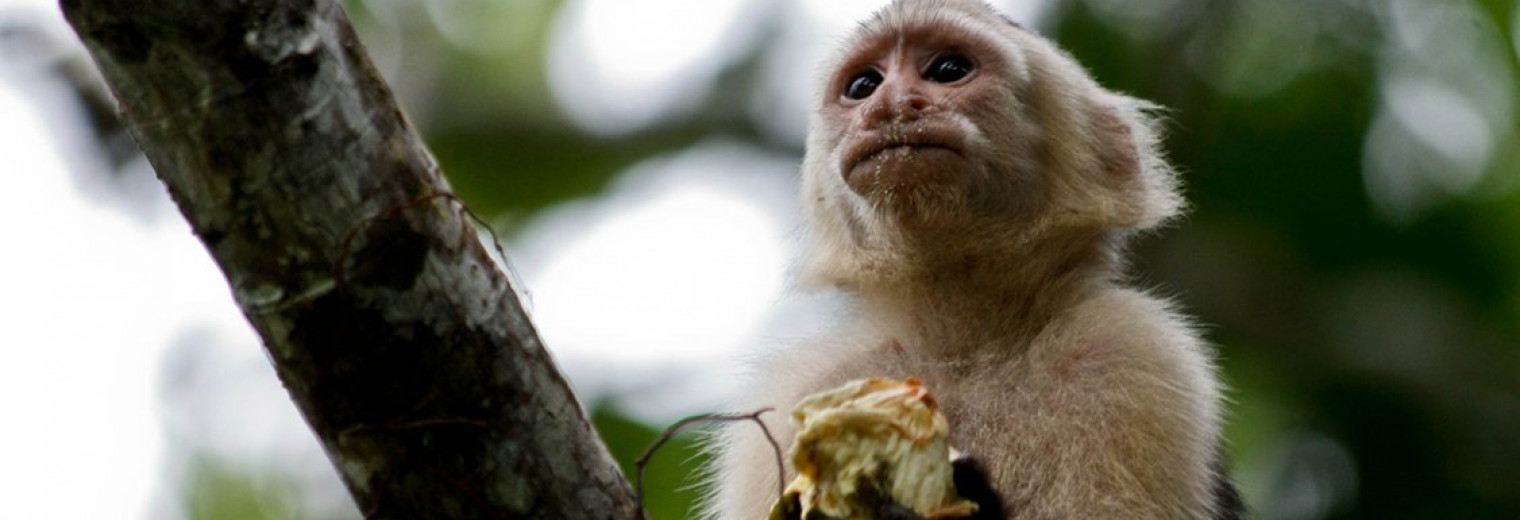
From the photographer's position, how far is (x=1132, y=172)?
6641mm

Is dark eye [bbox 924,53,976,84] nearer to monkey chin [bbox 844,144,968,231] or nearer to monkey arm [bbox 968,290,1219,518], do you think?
monkey chin [bbox 844,144,968,231]

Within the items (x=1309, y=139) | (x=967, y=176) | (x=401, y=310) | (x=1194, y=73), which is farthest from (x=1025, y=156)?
(x=1309, y=139)

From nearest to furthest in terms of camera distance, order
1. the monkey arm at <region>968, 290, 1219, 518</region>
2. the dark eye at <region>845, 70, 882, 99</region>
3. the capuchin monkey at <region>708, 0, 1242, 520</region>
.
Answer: the monkey arm at <region>968, 290, 1219, 518</region>
the capuchin monkey at <region>708, 0, 1242, 520</region>
the dark eye at <region>845, 70, 882, 99</region>

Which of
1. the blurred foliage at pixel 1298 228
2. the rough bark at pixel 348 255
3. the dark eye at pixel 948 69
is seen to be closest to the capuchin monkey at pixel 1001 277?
the dark eye at pixel 948 69

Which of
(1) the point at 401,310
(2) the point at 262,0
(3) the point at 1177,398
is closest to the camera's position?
(2) the point at 262,0

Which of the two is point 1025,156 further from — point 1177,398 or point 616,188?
point 616,188

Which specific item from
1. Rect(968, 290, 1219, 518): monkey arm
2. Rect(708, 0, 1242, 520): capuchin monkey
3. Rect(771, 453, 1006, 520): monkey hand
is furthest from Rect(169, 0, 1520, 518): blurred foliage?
Rect(771, 453, 1006, 520): monkey hand

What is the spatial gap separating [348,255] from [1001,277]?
2918 mm

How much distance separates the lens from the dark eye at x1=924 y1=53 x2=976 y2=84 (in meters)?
6.42

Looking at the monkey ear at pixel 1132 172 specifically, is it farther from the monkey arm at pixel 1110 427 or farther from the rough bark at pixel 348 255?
the rough bark at pixel 348 255

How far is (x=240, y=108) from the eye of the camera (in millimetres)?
3445

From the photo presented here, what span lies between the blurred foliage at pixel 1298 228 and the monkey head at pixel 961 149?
322 cm

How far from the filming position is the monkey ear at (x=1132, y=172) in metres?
6.45

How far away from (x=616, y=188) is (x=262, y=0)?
7.88 m
